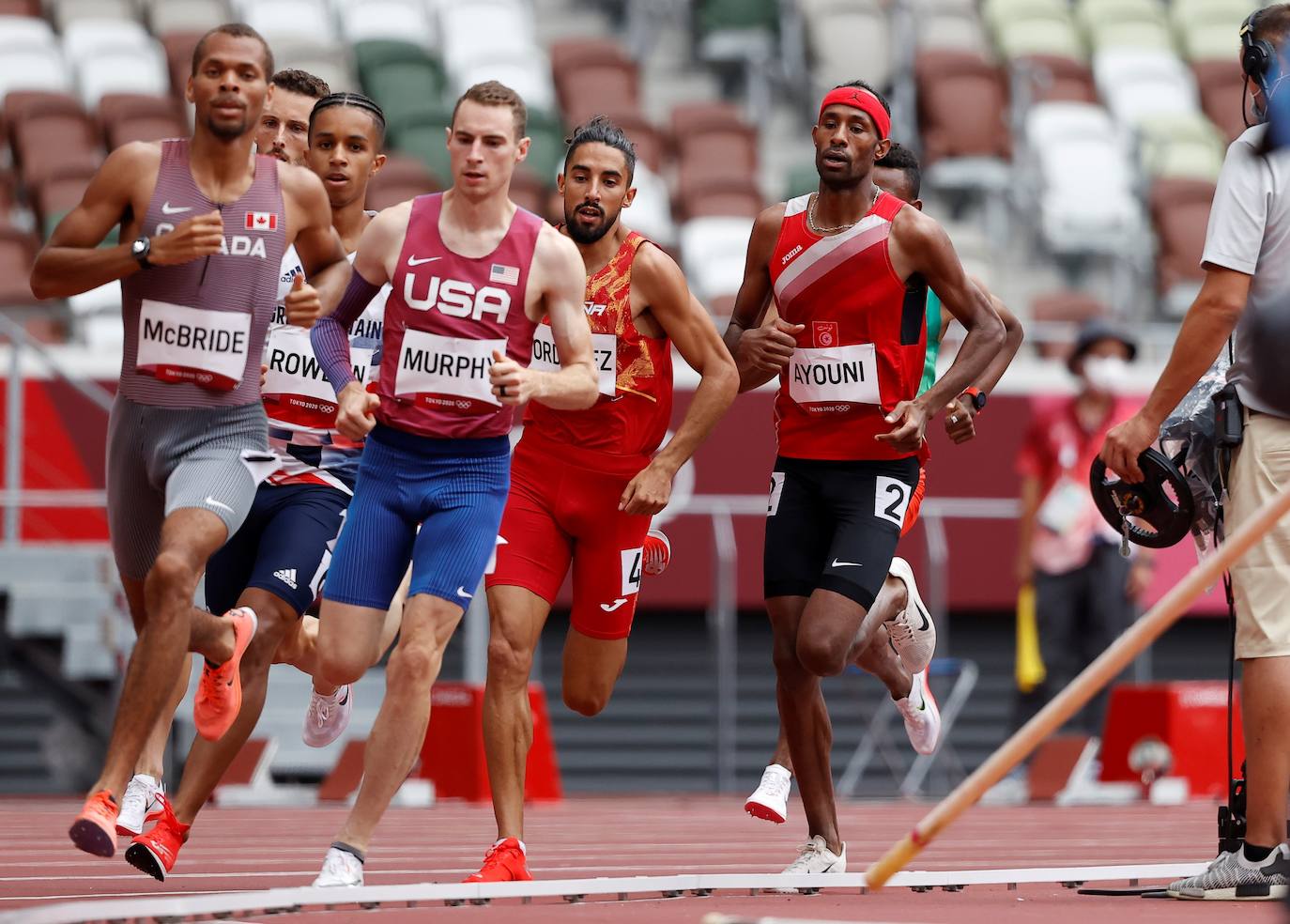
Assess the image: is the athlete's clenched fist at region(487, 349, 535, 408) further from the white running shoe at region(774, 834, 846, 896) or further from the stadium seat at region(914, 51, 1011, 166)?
the stadium seat at region(914, 51, 1011, 166)

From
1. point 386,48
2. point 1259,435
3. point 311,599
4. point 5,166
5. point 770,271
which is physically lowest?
point 311,599

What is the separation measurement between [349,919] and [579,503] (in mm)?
2359

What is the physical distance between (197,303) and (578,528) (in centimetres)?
172

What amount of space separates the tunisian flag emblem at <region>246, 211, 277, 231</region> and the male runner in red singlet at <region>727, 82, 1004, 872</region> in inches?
74.5

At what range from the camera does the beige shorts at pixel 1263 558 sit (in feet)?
22.1

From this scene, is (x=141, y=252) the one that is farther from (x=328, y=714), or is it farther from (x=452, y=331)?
(x=328, y=714)

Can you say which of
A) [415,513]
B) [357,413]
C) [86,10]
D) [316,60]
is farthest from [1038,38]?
[357,413]

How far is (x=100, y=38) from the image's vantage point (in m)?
20.0

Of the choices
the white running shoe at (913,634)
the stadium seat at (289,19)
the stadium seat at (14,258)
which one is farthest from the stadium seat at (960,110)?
the white running shoe at (913,634)

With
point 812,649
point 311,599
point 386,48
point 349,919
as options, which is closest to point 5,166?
point 386,48

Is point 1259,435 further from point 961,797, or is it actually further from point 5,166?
point 5,166

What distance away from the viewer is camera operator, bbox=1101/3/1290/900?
6727 millimetres

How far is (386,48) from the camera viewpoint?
20.5m

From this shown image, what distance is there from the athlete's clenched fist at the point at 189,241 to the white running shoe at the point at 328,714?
282 cm
